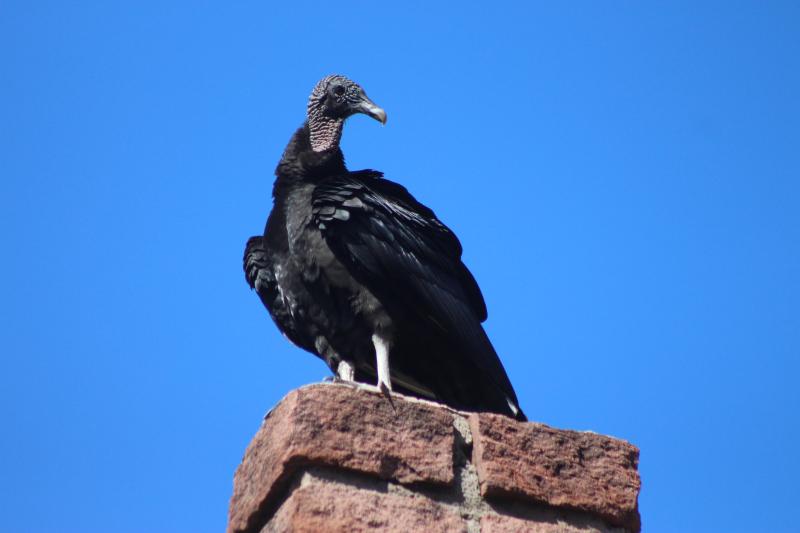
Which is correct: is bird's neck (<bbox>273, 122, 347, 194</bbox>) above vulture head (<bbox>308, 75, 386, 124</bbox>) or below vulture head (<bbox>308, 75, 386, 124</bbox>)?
below

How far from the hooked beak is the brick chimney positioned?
243 cm

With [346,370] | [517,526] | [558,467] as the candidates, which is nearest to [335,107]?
[346,370]

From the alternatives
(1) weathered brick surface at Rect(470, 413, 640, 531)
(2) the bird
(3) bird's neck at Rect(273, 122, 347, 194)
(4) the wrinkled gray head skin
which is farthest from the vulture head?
(1) weathered brick surface at Rect(470, 413, 640, 531)

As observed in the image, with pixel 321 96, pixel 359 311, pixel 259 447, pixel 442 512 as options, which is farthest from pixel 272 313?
pixel 442 512

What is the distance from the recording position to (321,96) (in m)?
5.36

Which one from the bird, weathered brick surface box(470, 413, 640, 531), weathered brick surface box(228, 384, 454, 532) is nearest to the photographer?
weathered brick surface box(228, 384, 454, 532)

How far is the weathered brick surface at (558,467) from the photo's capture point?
116 inches

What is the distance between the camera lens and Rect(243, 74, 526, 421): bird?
161 inches

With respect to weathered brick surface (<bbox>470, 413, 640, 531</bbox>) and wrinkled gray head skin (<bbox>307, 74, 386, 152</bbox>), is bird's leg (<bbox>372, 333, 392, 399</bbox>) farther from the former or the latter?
wrinkled gray head skin (<bbox>307, 74, 386, 152</bbox>)

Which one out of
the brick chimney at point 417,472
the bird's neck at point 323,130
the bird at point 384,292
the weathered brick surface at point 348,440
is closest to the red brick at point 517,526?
the brick chimney at point 417,472

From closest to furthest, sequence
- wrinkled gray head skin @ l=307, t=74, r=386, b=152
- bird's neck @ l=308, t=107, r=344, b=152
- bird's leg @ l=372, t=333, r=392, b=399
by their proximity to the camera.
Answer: bird's leg @ l=372, t=333, r=392, b=399 < bird's neck @ l=308, t=107, r=344, b=152 < wrinkled gray head skin @ l=307, t=74, r=386, b=152

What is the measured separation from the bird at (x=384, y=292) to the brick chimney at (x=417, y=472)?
800mm

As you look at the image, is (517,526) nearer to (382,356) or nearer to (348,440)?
(348,440)

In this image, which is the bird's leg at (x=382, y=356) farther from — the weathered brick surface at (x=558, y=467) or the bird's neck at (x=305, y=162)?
the bird's neck at (x=305, y=162)
